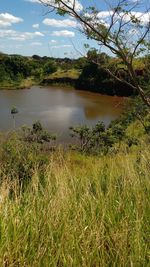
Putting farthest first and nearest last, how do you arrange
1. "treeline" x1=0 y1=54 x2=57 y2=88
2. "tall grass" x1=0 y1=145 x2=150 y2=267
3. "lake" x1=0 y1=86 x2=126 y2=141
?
"treeline" x1=0 y1=54 x2=57 y2=88
"lake" x1=0 y1=86 x2=126 y2=141
"tall grass" x1=0 y1=145 x2=150 y2=267

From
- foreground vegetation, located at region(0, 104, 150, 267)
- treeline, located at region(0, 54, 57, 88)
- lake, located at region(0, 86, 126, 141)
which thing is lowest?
lake, located at region(0, 86, 126, 141)

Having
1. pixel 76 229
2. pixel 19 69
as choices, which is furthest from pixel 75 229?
pixel 19 69

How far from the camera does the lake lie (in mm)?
49031

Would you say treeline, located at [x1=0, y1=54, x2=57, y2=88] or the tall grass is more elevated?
the tall grass

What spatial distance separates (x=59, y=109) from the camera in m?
61.4

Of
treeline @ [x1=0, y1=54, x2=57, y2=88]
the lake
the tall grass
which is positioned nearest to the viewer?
the tall grass

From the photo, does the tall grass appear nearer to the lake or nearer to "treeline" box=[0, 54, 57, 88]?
the lake

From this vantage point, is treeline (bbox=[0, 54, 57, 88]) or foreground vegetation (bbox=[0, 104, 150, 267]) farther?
treeline (bbox=[0, 54, 57, 88])

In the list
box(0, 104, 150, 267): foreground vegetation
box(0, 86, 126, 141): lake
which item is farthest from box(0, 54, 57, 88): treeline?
box(0, 104, 150, 267): foreground vegetation

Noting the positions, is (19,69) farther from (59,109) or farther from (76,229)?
(76,229)

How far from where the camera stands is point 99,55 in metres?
7.57

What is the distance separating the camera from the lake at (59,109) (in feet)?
161

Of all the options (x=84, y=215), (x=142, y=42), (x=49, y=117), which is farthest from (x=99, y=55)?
(x=49, y=117)

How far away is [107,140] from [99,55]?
20.4 meters
